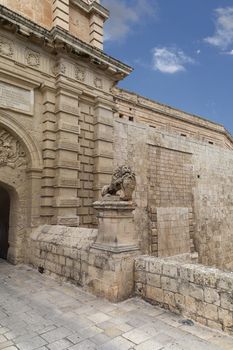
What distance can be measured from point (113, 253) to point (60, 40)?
627 cm

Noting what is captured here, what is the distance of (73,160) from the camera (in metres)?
8.25

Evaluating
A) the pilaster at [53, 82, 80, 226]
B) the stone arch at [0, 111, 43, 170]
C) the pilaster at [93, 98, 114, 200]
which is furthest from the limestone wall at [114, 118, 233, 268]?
Result: the stone arch at [0, 111, 43, 170]

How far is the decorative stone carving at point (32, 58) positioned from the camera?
7758mm

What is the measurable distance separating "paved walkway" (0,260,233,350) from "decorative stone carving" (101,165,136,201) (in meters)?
Result: 1.82

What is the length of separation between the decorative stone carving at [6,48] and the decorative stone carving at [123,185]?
4.72 m

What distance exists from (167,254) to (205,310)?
7.46 metres

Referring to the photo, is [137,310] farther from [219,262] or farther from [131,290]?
[219,262]

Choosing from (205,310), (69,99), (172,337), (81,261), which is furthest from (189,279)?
(69,99)

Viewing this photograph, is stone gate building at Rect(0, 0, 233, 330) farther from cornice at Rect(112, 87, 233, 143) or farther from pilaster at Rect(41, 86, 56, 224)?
cornice at Rect(112, 87, 233, 143)

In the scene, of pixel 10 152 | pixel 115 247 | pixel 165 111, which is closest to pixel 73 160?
pixel 10 152

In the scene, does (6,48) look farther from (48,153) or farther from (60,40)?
(48,153)

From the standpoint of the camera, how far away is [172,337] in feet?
11.2

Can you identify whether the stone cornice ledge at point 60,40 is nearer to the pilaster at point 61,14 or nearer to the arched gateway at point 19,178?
the pilaster at point 61,14

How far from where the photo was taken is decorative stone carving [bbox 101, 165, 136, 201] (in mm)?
5070
